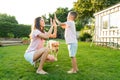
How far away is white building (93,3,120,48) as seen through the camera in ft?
57.8

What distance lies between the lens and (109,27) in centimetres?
1930

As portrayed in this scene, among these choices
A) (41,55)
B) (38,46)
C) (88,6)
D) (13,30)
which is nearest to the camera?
(41,55)

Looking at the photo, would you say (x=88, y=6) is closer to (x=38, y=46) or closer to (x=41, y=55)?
(x=38, y=46)

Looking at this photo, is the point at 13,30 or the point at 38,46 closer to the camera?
the point at 38,46

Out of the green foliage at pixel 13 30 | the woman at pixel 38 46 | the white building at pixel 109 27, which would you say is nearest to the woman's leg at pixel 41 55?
the woman at pixel 38 46

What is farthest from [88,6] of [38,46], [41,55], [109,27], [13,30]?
[41,55]

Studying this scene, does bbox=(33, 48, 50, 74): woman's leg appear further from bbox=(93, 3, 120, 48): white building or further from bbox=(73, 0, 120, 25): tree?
bbox=(73, 0, 120, 25): tree

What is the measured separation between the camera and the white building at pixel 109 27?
17625mm

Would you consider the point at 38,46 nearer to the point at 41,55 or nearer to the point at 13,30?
the point at 41,55

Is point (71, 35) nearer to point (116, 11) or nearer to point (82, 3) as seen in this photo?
point (116, 11)

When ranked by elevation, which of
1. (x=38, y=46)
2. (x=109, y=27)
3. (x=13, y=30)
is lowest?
(x=13, y=30)

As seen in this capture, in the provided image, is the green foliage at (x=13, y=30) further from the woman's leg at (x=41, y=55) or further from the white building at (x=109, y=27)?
the woman's leg at (x=41, y=55)

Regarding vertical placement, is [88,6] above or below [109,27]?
above

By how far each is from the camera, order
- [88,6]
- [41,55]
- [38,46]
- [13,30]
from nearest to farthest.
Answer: [41,55] → [38,46] → [13,30] → [88,6]
